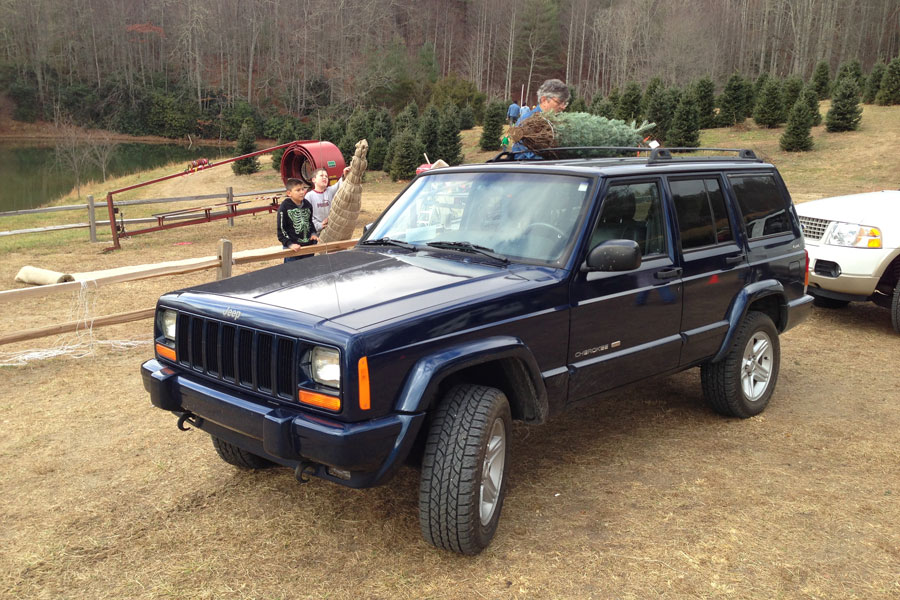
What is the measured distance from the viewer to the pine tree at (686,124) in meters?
26.0

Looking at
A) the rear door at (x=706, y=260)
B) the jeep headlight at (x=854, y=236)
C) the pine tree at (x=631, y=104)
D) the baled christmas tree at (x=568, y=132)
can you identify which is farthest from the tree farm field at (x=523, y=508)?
the pine tree at (x=631, y=104)

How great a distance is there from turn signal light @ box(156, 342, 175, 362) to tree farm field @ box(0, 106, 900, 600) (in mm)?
870

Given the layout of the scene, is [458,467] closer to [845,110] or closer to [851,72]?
[845,110]

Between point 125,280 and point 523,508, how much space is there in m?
4.59

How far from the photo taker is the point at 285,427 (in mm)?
3156

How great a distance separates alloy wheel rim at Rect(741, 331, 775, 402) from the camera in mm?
5328

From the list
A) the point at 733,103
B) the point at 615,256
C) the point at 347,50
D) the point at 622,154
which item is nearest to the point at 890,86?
the point at 733,103

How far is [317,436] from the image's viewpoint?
309 cm

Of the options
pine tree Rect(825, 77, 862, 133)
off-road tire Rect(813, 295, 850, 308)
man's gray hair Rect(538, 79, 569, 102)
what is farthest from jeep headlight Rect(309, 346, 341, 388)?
pine tree Rect(825, 77, 862, 133)

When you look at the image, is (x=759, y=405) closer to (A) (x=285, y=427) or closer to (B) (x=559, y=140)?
(B) (x=559, y=140)

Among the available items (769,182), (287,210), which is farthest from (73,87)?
(769,182)

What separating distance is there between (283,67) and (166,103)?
47.6 ft

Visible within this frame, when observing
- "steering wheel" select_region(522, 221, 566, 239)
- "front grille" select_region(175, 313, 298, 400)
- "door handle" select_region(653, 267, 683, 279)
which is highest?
"steering wheel" select_region(522, 221, 566, 239)

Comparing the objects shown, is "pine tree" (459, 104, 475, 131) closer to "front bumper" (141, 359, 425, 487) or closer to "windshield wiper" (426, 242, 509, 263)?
"windshield wiper" (426, 242, 509, 263)
